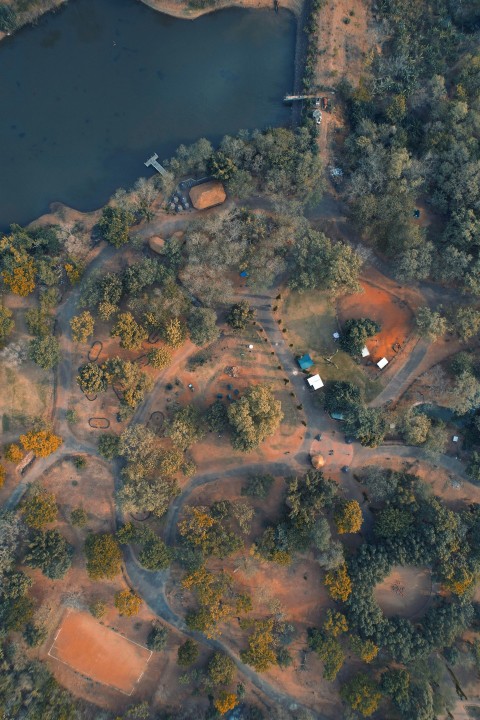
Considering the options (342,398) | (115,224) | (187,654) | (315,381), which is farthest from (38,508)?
(342,398)

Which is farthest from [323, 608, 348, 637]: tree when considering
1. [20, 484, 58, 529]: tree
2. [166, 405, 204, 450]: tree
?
[20, 484, 58, 529]: tree

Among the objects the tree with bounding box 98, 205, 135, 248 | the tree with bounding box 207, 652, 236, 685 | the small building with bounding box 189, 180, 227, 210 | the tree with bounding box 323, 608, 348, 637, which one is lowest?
the tree with bounding box 207, 652, 236, 685

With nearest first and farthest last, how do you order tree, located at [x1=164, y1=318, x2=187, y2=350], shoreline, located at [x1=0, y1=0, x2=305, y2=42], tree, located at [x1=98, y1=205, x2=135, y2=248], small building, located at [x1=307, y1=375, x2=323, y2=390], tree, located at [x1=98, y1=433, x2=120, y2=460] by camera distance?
1. tree, located at [x1=164, y1=318, x2=187, y2=350]
2. tree, located at [x1=98, y1=205, x2=135, y2=248]
3. tree, located at [x1=98, y1=433, x2=120, y2=460]
4. small building, located at [x1=307, y1=375, x2=323, y2=390]
5. shoreline, located at [x1=0, y1=0, x2=305, y2=42]

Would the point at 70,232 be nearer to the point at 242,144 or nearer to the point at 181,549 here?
the point at 242,144

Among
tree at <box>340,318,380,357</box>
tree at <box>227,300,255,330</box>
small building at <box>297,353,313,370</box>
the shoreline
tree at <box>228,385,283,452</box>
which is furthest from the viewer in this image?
the shoreline

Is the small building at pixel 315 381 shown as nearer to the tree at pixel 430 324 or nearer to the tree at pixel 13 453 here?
the tree at pixel 430 324

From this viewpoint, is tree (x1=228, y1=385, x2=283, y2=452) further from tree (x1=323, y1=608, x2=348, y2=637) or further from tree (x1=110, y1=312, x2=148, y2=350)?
tree (x1=323, y1=608, x2=348, y2=637)
